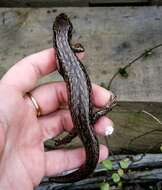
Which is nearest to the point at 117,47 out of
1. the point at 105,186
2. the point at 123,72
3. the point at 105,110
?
the point at 123,72

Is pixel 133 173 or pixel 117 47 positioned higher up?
pixel 117 47

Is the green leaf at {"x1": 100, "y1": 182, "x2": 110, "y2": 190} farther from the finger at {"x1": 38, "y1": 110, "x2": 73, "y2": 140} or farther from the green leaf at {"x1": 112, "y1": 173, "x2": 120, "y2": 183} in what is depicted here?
the finger at {"x1": 38, "y1": 110, "x2": 73, "y2": 140}

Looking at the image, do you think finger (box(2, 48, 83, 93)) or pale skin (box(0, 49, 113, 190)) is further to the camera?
finger (box(2, 48, 83, 93))

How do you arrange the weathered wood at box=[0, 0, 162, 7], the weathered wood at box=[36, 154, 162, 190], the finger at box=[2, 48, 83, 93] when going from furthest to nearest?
the weathered wood at box=[0, 0, 162, 7] → the weathered wood at box=[36, 154, 162, 190] → the finger at box=[2, 48, 83, 93]

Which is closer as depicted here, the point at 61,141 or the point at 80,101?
the point at 80,101

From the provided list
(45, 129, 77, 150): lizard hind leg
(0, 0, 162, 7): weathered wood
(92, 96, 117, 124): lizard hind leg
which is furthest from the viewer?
(0, 0, 162, 7): weathered wood

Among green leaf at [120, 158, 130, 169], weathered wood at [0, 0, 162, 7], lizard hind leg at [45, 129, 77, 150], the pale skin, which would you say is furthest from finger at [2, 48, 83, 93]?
weathered wood at [0, 0, 162, 7]

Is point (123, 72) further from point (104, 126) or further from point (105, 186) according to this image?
point (105, 186)

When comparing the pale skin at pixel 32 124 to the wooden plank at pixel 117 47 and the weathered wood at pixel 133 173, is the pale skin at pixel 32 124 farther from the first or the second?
the weathered wood at pixel 133 173
